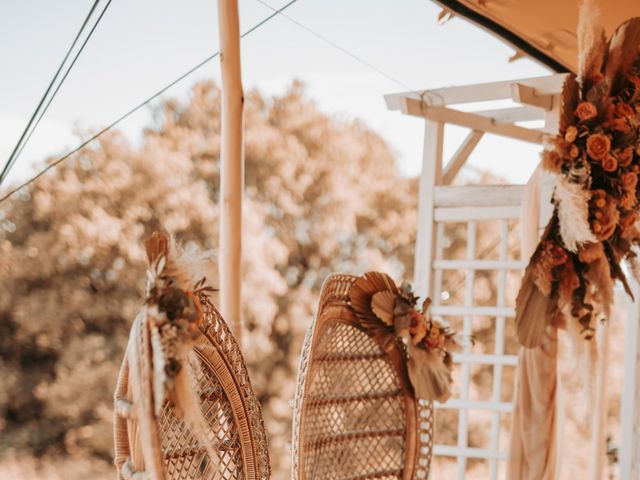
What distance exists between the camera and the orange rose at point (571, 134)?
1943mm

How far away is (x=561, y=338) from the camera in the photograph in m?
2.14

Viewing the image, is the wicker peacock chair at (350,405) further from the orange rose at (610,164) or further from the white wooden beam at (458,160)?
the white wooden beam at (458,160)

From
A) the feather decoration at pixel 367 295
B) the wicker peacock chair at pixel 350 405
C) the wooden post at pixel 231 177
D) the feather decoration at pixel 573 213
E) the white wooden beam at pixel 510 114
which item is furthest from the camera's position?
the white wooden beam at pixel 510 114

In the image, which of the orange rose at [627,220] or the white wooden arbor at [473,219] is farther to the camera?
the white wooden arbor at [473,219]

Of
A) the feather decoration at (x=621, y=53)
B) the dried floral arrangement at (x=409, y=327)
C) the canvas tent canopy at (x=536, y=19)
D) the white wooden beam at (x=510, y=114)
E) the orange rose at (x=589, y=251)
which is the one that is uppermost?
the canvas tent canopy at (x=536, y=19)

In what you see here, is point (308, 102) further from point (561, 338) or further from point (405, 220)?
point (561, 338)

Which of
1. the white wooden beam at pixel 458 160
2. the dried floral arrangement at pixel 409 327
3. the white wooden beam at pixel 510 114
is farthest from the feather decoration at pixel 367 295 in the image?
the white wooden beam at pixel 510 114

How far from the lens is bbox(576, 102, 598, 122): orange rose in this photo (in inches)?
76.5

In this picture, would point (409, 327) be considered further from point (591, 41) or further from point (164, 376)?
point (164, 376)

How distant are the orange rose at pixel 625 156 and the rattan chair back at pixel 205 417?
3.26ft

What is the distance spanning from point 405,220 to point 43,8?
395cm

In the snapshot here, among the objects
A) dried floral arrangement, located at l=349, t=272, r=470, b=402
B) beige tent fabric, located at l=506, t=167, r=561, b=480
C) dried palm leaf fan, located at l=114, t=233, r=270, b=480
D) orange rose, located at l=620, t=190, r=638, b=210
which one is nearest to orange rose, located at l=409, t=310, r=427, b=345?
dried floral arrangement, located at l=349, t=272, r=470, b=402

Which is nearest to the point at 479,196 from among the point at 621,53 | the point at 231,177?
the point at 231,177

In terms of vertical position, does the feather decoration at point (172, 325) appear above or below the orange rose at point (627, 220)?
below
